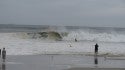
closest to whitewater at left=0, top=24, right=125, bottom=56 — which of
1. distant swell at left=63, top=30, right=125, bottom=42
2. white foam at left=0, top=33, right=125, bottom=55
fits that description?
white foam at left=0, top=33, right=125, bottom=55

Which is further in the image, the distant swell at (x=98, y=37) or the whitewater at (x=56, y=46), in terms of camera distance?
the distant swell at (x=98, y=37)

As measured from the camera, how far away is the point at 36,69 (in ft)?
67.8

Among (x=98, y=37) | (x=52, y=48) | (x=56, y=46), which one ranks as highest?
(x=98, y=37)

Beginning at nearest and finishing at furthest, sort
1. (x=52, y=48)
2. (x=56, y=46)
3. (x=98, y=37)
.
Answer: (x=52, y=48) < (x=56, y=46) < (x=98, y=37)

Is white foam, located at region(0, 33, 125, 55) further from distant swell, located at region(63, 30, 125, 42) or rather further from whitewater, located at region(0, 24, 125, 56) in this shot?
distant swell, located at region(63, 30, 125, 42)

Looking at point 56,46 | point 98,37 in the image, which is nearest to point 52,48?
point 56,46

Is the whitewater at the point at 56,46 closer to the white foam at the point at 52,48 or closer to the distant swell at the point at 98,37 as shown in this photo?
the white foam at the point at 52,48

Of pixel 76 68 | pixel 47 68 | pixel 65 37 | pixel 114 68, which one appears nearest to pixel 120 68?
pixel 114 68

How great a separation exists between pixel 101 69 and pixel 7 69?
6278mm

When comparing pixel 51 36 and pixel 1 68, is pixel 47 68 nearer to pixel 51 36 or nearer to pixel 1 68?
pixel 1 68

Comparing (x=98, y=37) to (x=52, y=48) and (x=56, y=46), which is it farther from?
(x=52, y=48)

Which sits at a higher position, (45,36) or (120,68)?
(45,36)

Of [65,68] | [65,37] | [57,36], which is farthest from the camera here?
[65,37]

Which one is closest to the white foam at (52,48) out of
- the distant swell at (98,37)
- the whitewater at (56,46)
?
the whitewater at (56,46)
